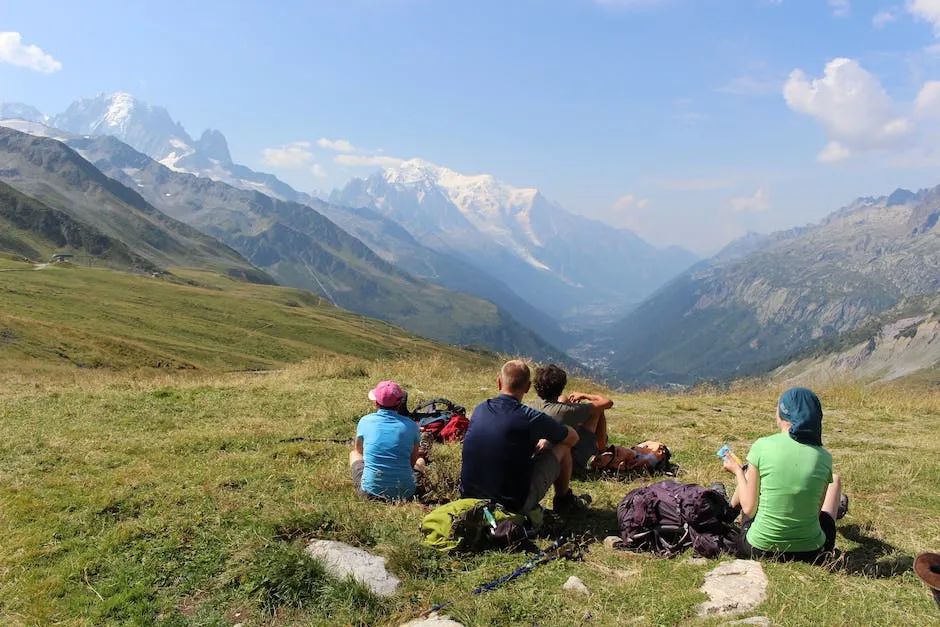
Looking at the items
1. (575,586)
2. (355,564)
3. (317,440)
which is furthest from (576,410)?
(317,440)

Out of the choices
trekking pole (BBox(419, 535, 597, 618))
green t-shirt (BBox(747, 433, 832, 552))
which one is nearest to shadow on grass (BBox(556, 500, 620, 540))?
trekking pole (BBox(419, 535, 597, 618))

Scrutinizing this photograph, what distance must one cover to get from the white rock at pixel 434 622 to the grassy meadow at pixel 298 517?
0.34 ft

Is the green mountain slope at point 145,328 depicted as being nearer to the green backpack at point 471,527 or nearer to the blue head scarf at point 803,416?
the green backpack at point 471,527

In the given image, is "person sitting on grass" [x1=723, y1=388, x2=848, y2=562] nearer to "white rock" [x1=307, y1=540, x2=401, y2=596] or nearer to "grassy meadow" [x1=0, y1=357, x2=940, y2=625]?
"grassy meadow" [x1=0, y1=357, x2=940, y2=625]

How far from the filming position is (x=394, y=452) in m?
9.35

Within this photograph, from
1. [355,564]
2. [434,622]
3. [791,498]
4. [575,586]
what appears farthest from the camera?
[791,498]

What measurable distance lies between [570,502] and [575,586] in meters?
2.89

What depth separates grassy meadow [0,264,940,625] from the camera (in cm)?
611

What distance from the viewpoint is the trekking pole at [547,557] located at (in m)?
6.32

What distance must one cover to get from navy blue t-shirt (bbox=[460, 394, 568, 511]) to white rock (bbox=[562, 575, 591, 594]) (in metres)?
1.76

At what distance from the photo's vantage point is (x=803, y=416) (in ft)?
23.7

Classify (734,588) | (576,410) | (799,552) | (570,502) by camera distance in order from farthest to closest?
1. (576,410)
2. (570,502)
3. (799,552)
4. (734,588)

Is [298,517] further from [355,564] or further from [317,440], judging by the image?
[317,440]

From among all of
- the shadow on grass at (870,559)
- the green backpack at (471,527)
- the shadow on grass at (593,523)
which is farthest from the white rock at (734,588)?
the green backpack at (471,527)
